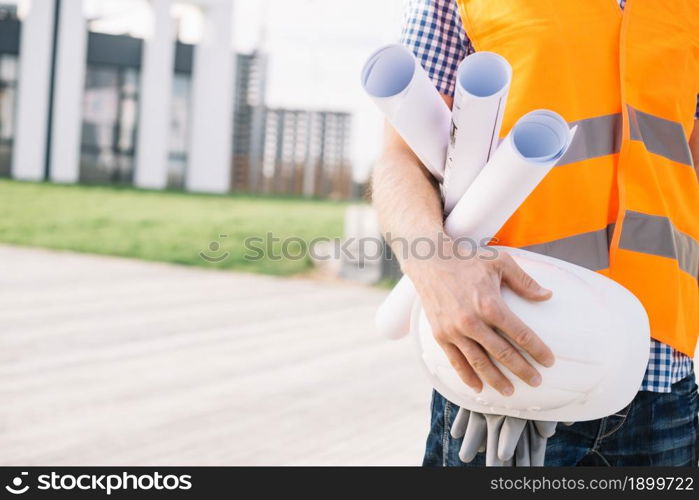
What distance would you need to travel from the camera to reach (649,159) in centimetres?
120

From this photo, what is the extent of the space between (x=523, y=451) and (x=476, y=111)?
0.46 metres

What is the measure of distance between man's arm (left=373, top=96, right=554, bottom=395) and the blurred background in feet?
0.80

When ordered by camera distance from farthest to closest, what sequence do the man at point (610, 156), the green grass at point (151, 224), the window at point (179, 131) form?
the window at point (179, 131)
the green grass at point (151, 224)
the man at point (610, 156)

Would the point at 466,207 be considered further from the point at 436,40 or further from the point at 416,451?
the point at 416,451

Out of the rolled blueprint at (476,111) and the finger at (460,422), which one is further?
the finger at (460,422)

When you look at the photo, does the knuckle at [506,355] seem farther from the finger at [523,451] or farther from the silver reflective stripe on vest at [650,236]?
the silver reflective stripe on vest at [650,236]

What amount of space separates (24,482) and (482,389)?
0.77 metres

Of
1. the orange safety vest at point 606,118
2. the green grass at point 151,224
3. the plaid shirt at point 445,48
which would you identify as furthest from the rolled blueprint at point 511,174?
the green grass at point 151,224

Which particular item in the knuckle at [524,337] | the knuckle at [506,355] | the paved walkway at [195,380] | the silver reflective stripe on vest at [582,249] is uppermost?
the silver reflective stripe on vest at [582,249]

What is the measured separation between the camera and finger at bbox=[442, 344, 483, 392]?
36.9 inches

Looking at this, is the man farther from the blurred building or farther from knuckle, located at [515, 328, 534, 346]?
the blurred building

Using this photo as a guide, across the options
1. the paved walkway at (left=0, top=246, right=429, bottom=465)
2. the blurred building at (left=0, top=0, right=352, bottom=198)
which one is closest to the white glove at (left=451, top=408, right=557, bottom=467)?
the paved walkway at (left=0, top=246, right=429, bottom=465)

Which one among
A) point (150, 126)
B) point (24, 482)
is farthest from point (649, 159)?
point (150, 126)

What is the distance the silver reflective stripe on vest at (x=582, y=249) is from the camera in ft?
3.83
